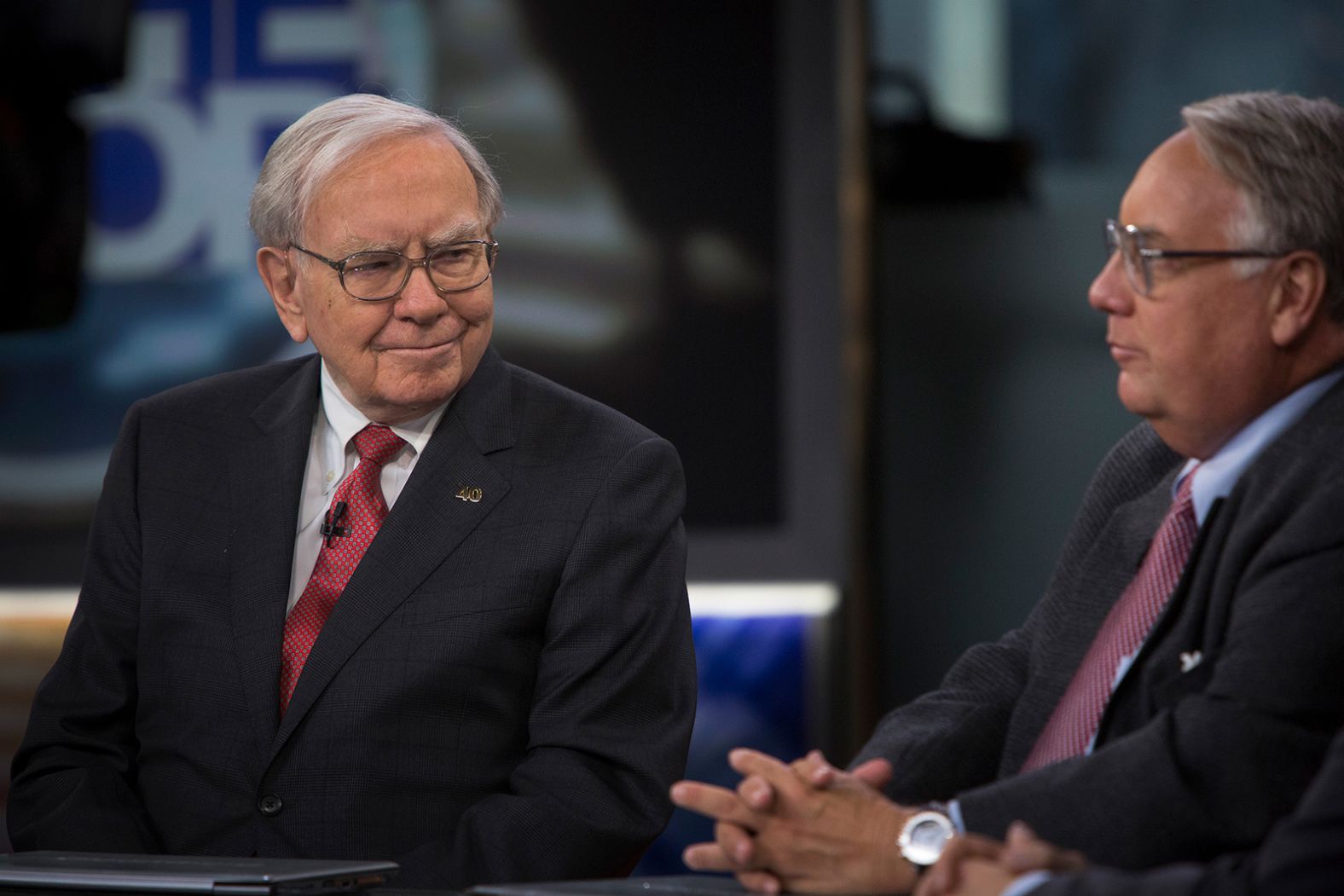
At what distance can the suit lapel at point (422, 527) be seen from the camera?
203cm

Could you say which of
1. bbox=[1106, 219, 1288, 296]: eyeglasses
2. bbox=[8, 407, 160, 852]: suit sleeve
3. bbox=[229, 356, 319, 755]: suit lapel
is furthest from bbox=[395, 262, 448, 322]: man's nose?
bbox=[1106, 219, 1288, 296]: eyeglasses

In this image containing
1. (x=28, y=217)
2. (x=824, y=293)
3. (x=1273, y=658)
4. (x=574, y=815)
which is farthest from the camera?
(x=28, y=217)

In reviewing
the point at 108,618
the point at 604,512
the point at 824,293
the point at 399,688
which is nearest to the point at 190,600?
the point at 108,618

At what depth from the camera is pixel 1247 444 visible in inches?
70.7

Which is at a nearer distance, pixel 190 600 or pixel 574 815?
pixel 574 815

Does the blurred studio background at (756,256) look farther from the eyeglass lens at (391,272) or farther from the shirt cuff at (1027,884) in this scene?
the shirt cuff at (1027,884)

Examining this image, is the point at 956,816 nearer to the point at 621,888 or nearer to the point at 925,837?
the point at 925,837

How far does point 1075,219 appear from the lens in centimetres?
380

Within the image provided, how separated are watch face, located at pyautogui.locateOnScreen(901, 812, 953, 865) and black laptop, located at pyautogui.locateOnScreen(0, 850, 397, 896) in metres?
0.52

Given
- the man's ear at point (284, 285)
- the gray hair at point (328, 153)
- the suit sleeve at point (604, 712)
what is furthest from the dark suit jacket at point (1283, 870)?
the man's ear at point (284, 285)

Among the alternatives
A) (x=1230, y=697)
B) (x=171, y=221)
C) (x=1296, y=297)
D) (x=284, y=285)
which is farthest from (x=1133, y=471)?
(x=171, y=221)

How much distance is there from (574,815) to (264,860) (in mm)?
425

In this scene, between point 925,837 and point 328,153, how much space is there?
3.93 ft

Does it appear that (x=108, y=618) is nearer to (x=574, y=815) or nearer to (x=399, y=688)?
(x=399, y=688)
